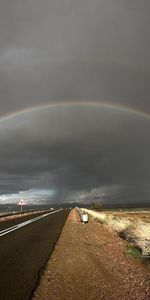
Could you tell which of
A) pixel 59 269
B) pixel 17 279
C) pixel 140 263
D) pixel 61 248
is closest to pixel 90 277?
pixel 59 269

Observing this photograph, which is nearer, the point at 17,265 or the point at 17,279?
the point at 17,279

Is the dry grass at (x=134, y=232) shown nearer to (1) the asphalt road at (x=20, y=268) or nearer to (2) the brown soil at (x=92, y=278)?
(2) the brown soil at (x=92, y=278)

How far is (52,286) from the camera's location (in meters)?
9.17

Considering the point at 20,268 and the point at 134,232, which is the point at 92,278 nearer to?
the point at 20,268

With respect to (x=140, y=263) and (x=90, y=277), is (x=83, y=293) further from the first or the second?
(x=140, y=263)

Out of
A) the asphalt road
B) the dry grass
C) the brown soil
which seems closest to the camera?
the asphalt road

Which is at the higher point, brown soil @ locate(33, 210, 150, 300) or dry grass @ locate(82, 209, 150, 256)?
dry grass @ locate(82, 209, 150, 256)

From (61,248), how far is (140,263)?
3859mm

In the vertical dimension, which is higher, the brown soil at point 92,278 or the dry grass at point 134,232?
the dry grass at point 134,232

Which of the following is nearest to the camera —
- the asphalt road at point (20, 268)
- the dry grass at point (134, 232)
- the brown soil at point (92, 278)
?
the asphalt road at point (20, 268)

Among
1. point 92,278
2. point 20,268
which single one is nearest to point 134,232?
point 20,268

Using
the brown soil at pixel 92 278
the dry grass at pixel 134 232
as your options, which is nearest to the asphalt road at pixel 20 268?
the brown soil at pixel 92 278

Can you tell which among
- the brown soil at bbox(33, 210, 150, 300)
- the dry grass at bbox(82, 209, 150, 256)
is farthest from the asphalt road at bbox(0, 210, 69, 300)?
the dry grass at bbox(82, 209, 150, 256)

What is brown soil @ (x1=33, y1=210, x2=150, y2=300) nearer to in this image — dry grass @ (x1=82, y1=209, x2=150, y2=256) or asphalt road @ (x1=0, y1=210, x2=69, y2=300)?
asphalt road @ (x1=0, y1=210, x2=69, y2=300)
